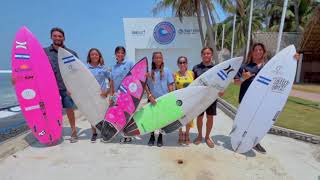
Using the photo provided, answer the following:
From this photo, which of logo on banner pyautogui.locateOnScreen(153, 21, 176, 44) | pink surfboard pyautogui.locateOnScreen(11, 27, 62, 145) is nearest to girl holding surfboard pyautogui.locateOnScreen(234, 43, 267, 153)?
pink surfboard pyautogui.locateOnScreen(11, 27, 62, 145)

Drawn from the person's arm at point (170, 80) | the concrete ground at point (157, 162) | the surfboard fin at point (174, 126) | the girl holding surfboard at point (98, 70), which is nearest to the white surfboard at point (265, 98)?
the concrete ground at point (157, 162)

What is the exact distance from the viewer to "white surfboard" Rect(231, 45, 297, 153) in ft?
11.8

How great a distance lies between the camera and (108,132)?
3881 millimetres

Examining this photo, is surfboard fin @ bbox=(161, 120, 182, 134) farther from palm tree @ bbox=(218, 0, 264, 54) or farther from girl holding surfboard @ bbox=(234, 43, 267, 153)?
palm tree @ bbox=(218, 0, 264, 54)

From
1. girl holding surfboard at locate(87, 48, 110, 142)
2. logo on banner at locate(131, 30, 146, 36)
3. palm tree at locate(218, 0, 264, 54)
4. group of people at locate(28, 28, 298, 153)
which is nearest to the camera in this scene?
group of people at locate(28, 28, 298, 153)

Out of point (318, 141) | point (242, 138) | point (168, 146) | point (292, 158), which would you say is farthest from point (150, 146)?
point (318, 141)

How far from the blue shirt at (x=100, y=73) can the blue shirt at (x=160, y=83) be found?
0.72 m

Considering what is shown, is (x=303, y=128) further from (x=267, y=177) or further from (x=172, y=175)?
(x=172, y=175)

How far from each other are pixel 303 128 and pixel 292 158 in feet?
4.73

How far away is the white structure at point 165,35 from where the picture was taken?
1038 cm

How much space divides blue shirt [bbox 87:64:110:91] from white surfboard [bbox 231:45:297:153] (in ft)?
7.01

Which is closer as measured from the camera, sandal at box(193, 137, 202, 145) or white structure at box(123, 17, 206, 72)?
sandal at box(193, 137, 202, 145)

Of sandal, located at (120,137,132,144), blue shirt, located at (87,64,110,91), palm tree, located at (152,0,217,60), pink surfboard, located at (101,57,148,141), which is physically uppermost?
palm tree, located at (152,0,217,60)

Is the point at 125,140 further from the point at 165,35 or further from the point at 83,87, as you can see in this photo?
the point at 165,35
